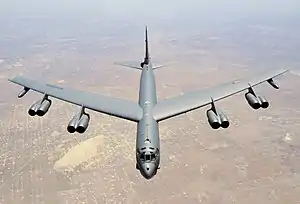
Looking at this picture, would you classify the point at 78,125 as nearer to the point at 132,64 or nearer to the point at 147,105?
the point at 147,105

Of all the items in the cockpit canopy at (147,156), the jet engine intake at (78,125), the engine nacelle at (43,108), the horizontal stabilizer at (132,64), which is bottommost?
the cockpit canopy at (147,156)

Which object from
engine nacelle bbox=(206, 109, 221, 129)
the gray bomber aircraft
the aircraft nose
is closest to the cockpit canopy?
the gray bomber aircraft

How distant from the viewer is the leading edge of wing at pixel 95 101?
107 ft

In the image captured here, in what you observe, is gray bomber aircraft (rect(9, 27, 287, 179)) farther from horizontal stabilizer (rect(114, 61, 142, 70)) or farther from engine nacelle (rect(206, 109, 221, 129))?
horizontal stabilizer (rect(114, 61, 142, 70))

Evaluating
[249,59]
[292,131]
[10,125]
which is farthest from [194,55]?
[10,125]

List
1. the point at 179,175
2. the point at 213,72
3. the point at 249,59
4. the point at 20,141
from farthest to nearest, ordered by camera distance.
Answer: the point at 249,59, the point at 213,72, the point at 20,141, the point at 179,175

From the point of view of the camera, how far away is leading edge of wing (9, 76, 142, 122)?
32.5m

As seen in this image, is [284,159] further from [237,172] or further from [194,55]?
[194,55]

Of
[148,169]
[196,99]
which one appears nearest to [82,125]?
[148,169]

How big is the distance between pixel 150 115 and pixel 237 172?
35.0 meters

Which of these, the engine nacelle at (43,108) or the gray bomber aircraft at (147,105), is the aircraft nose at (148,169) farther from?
the engine nacelle at (43,108)

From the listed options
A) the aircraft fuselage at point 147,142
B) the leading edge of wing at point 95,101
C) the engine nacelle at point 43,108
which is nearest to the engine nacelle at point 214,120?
the aircraft fuselage at point 147,142

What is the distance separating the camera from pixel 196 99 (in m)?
34.8

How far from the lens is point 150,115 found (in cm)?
3122
